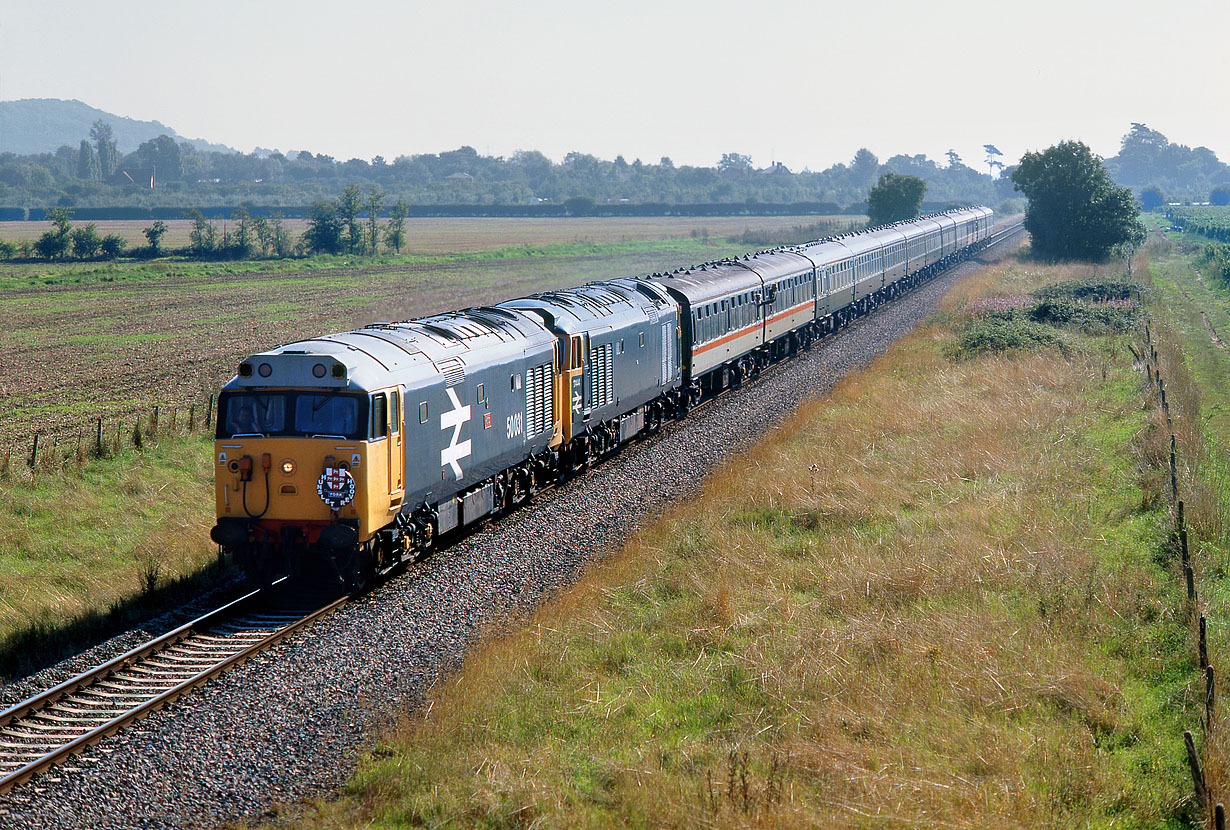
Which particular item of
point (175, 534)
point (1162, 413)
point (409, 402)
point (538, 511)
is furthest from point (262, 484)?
point (1162, 413)

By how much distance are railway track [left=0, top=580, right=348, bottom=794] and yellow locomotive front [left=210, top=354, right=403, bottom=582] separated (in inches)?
31.2

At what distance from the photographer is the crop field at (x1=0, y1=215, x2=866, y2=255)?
114438 mm

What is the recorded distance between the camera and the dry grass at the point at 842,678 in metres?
9.32

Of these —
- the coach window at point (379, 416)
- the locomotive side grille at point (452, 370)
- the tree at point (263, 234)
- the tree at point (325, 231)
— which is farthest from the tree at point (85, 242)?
the coach window at point (379, 416)

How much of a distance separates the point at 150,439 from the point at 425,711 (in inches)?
625

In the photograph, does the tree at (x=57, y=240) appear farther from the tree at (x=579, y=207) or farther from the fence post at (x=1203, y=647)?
the tree at (x=579, y=207)

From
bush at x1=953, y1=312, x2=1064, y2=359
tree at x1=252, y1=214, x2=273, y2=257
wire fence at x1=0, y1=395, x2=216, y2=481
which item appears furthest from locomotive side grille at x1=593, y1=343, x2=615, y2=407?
tree at x1=252, y1=214, x2=273, y2=257

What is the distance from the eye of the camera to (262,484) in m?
15.2

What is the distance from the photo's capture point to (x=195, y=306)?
58.5 meters

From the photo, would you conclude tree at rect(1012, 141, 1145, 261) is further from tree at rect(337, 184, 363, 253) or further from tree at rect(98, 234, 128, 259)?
tree at rect(98, 234, 128, 259)

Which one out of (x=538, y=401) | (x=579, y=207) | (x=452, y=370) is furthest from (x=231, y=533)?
(x=579, y=207)

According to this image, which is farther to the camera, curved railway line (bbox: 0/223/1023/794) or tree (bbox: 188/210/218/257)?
tree (bbox: 188/210/218/257)

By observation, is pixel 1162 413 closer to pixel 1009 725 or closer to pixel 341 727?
pixel 1009 725

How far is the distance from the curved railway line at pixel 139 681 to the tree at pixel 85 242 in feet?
254
